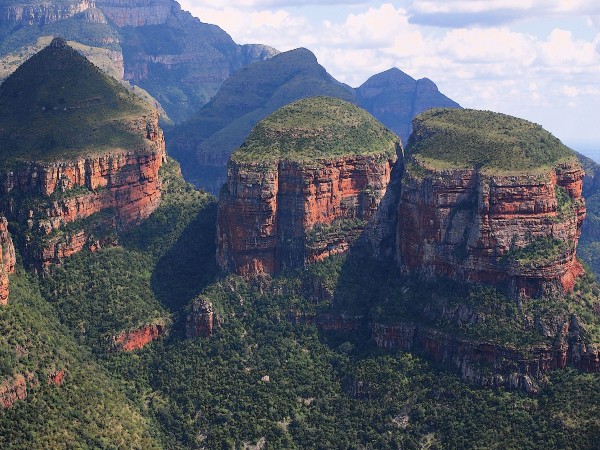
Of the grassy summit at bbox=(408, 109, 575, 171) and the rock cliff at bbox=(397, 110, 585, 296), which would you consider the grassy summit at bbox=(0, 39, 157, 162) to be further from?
the rock cliff at bbox=(397, 110, 585, 296)

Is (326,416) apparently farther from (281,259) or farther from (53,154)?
(53,154)

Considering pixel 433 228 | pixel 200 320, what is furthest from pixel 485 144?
pixel 200 320

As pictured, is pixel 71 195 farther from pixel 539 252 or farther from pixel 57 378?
pixel 539 252

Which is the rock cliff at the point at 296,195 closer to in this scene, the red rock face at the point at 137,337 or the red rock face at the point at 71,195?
the red rock face at the point at 137,337

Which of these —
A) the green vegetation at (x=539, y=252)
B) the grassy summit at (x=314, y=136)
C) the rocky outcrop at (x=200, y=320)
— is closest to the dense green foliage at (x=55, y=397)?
the rocky outcrop at (x=200, y=320)

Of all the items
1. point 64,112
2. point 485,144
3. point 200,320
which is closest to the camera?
point 485,144
